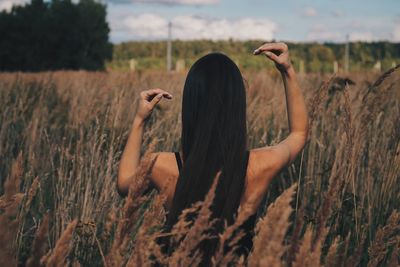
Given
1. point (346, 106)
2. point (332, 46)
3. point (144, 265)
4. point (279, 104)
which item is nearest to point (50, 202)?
point (346, 106)

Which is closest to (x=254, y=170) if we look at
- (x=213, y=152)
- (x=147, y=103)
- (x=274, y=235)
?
(x=213, y=152)

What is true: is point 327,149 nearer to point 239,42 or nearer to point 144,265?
point 144,265

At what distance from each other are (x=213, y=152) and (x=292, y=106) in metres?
0.37

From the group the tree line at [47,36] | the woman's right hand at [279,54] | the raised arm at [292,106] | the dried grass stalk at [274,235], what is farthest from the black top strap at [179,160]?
the tree line at [47,36]

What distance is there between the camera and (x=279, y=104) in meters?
5.09

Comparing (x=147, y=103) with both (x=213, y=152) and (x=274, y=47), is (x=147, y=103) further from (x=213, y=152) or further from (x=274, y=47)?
(x=274, y=47)

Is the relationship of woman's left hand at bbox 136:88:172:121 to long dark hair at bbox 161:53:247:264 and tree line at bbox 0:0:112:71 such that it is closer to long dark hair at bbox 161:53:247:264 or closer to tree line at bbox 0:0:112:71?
long dark hair at bbox 161:53:247:264

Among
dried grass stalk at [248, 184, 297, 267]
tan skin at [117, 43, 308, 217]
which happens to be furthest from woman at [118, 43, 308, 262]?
dried grass stalk at [248, 184, 297, 267]

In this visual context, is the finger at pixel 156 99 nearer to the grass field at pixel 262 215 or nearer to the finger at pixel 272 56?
the grass field at pixel 262 215

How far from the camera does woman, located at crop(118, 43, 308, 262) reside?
4.83 feet

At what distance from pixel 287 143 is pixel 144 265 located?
0.86 metres

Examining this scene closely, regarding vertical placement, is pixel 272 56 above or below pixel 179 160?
above

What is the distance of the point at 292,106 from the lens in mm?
1693

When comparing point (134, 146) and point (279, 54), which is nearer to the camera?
point (134, 146)
